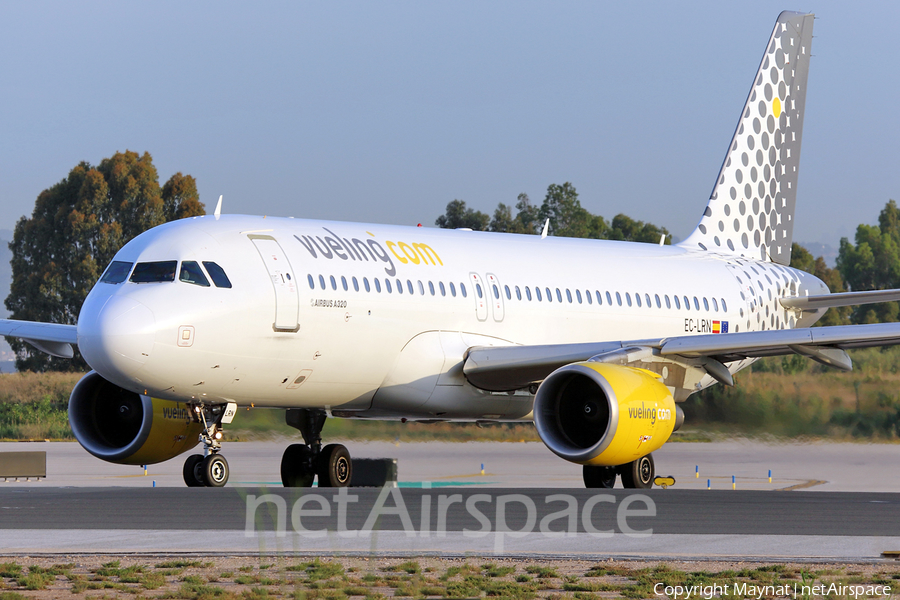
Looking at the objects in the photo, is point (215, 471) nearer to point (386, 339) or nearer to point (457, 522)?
point (386, 339)

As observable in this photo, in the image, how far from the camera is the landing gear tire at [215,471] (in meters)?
16.1

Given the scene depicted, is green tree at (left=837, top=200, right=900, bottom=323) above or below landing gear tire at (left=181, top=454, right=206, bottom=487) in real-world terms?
above

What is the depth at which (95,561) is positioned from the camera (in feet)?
31.1

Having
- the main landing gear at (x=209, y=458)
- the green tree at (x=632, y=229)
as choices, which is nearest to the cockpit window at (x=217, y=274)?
the main landing gear at (x=209, y=458)

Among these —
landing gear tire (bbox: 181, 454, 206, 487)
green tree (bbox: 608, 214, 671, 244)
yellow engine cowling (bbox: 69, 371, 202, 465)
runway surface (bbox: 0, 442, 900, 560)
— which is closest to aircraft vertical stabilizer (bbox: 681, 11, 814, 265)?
runway surface (bbox: 0, 442, 900, 560)

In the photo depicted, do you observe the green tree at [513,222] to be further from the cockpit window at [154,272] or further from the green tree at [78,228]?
the cockpit window at [154,272]

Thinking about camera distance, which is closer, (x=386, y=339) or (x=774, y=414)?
(x=386, y=339)

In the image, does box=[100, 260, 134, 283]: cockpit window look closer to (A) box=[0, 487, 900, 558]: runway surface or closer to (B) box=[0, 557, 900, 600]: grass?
(A) box=[0, 487, 900, 558]: runway surface

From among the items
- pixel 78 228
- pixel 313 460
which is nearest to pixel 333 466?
pixel 313 460

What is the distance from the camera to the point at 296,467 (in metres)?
19.3

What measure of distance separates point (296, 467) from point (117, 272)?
4.65m

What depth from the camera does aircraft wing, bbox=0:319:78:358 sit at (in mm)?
19703

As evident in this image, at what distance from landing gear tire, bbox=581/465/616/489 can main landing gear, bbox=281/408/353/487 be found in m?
3.63

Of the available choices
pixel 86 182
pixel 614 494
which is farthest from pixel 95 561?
pixel 86 182
